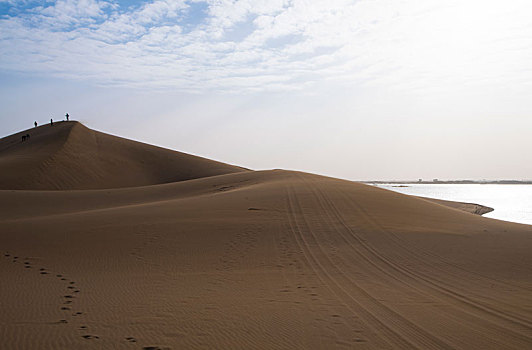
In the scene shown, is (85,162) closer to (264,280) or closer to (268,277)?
(268,277)

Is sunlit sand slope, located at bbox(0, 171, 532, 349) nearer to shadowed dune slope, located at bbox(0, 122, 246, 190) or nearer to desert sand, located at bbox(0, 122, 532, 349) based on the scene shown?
desert sand, located at bbox(0, 122, 532, 349)

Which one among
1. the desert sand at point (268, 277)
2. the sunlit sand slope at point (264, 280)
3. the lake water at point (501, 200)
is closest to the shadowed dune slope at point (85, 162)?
the desert sand at point (268, 277)

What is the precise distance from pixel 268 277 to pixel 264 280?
0.81 ft

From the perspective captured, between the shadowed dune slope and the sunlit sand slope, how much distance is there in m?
28.1

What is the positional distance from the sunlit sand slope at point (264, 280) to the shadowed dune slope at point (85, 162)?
92.2ft

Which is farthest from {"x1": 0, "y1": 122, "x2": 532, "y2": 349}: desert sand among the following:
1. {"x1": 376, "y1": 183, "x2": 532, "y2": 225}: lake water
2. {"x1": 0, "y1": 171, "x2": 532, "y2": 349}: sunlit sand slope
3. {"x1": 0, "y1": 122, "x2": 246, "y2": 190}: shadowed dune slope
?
{"x1": 0, "y1": 122, "x2": 246, "y2": 190}: shadowed dune slope

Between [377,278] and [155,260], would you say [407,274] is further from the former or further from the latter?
[155,260]

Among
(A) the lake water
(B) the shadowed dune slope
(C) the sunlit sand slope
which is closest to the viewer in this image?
(C) the sunlit sand slope

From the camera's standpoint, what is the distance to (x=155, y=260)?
930 cm

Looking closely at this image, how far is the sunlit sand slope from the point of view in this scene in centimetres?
488

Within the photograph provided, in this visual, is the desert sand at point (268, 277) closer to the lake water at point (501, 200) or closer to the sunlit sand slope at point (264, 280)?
the sunlit sand slope at point (264, 280)

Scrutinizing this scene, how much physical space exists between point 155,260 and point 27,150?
46104 millimetres

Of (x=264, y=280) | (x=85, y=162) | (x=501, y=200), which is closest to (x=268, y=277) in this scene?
(x=264, y=280)

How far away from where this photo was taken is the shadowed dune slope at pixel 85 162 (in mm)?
38969
